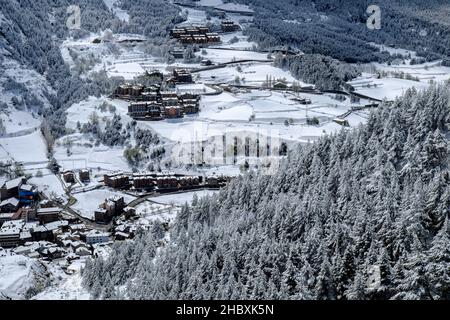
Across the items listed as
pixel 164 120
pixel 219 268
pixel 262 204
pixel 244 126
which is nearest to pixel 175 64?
pixel 164 120

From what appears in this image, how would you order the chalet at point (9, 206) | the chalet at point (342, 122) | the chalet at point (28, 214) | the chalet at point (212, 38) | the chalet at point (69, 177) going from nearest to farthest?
the chalet at point (28, 214) < the chalet at point (9, 206) < the chalet at point (69, 177) < the chalet at point (342, 122) < the chalet at point (212, 38)

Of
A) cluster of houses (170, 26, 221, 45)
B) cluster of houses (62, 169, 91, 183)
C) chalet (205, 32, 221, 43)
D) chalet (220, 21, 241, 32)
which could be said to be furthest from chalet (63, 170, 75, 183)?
chalet (220, 21, 241, 32)

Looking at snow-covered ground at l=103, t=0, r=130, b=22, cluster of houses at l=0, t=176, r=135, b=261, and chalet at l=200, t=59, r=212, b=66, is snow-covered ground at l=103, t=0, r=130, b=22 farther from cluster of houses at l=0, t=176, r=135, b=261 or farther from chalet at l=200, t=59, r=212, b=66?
cluster of houses at l=0, t=176, r=135, b=261

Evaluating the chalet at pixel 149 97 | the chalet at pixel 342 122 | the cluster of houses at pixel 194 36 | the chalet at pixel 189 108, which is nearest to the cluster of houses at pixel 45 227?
the chalet at pixel 189 108

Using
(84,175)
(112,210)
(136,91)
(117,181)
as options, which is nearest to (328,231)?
(112,210)

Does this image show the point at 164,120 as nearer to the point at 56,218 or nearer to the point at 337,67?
the point at 56,218

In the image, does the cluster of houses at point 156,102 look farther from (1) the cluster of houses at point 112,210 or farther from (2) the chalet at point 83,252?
(2) the chalet at point 83,252

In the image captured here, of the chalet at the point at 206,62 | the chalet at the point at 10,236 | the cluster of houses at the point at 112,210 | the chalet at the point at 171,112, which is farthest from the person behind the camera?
the chalet at the point at 206,62

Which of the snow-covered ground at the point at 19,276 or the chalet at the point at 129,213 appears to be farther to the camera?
the chalet at the point at 129,213
